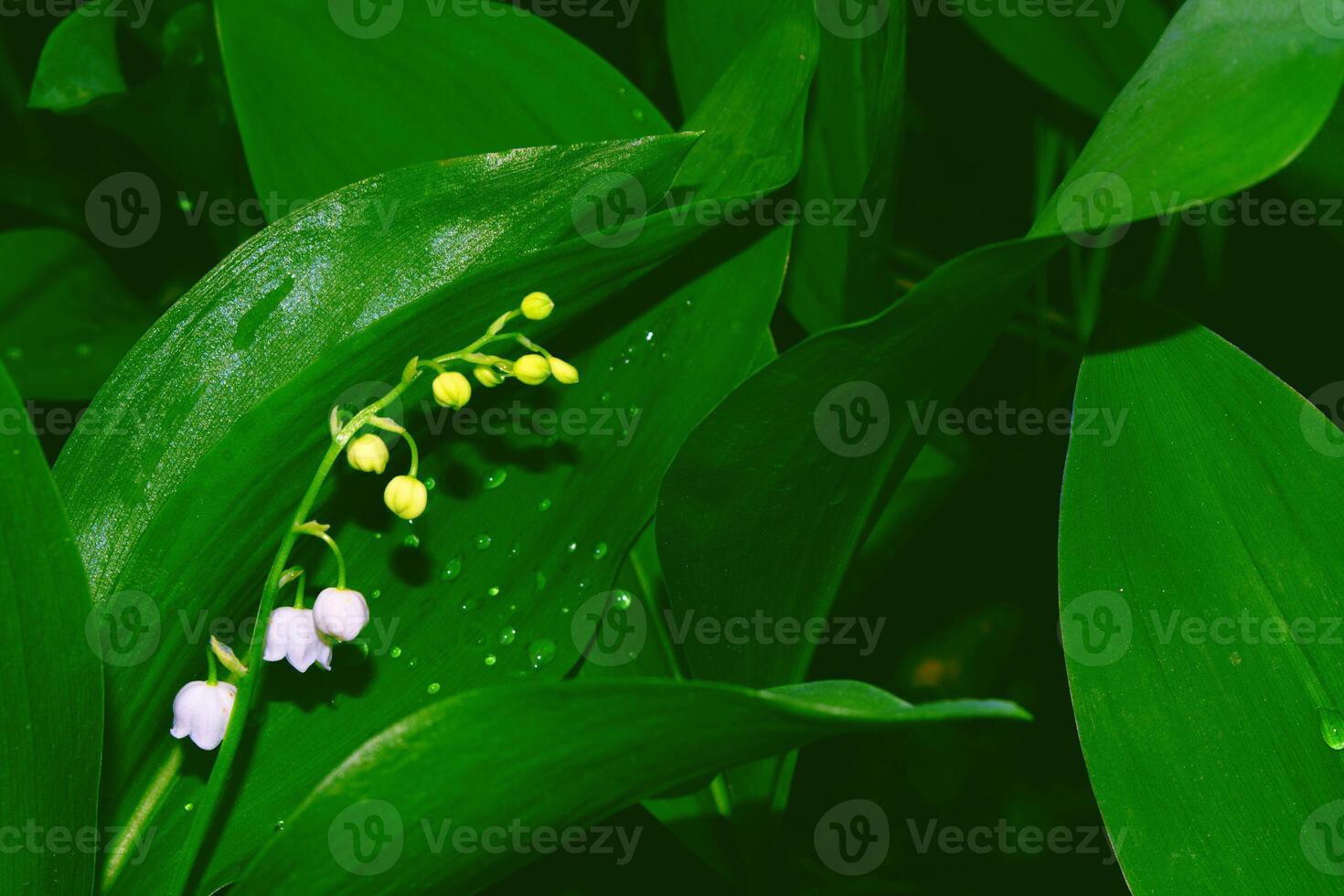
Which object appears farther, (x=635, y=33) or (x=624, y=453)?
(x=635, y=33)

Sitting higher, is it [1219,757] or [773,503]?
[773,503]

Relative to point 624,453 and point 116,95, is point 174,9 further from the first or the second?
point 624,453

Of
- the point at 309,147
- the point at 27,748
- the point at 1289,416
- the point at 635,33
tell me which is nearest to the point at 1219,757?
the point at 1289,416
